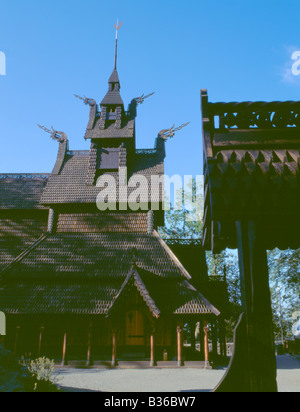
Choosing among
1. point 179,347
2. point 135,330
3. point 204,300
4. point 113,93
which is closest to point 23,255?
point 135,330

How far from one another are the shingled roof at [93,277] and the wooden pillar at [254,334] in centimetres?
1069

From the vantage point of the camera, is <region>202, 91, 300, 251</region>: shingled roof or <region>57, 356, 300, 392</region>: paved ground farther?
<region>57, 356, 300, 392</region>: paved ground

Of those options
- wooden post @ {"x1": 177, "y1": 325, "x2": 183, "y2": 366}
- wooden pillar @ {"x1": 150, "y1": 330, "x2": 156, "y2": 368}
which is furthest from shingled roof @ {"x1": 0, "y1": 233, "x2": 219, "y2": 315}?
wooden pillar @ {"x1": 150, "y1": 330, "x2": 156, "y2": 368}

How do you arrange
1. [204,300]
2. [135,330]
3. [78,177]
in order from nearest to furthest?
1. [204,300]
2. [135,330]
3. [78,177]

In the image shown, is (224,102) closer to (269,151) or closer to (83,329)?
(269,151)

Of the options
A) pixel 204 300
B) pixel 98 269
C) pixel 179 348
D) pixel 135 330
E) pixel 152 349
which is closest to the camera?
pixel 152 349

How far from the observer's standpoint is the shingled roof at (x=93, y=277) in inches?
568

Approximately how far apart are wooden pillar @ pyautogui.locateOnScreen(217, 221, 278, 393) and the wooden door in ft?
41.7

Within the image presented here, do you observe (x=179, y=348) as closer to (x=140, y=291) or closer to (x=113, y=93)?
(x=140, y=291)

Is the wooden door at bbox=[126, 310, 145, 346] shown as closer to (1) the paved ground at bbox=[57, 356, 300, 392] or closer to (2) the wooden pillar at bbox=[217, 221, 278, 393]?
(1) the paved ground at bbox=[57, 356, 300, 392]

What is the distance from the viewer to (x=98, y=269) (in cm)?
1612

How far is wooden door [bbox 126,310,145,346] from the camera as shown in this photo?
15.6 m

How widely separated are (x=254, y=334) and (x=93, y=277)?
515 inches

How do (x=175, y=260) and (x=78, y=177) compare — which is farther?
(x=78, y=177)
